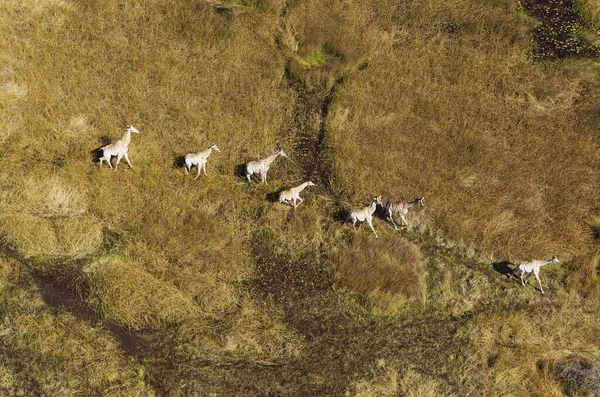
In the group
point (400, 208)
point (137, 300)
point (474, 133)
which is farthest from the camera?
point (474, 133)

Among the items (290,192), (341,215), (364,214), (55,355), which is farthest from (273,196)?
(55,355)

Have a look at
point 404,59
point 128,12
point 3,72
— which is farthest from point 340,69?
point 3,72

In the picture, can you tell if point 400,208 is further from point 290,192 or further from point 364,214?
point 290,192

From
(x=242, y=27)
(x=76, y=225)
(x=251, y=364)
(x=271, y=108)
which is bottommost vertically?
(x=251, y=364)

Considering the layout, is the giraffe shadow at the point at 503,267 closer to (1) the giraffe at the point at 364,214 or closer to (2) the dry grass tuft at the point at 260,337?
(1) the giraffe at the point at 364,214

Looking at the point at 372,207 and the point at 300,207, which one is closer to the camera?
the point at 372,207

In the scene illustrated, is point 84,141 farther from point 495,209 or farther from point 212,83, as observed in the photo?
point 495,209

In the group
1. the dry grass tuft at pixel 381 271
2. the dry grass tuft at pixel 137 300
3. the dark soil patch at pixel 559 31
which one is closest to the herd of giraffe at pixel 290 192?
the dry grass tuft at pixel 381 271
